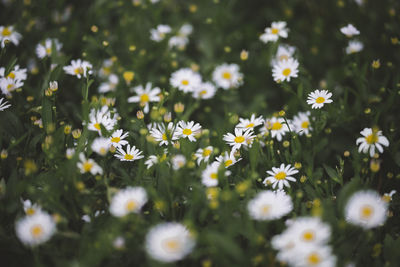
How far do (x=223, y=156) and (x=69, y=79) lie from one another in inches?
36.6

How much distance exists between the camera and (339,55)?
204 cm

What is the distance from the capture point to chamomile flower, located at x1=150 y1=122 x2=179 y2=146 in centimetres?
126

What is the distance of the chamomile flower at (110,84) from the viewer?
1.67 m

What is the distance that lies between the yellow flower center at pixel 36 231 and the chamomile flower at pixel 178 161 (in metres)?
0.41

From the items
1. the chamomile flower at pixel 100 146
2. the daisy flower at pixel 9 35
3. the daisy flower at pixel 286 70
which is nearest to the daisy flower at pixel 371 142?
the daisy flower at pixel 286 70

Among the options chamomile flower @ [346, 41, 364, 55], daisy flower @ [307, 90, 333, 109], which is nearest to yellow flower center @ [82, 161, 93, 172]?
daisy flower @ [307, 90, 333, 109]

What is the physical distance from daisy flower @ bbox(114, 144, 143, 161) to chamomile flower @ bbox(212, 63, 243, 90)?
0.69 metres

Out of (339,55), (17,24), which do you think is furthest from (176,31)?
(339,55)

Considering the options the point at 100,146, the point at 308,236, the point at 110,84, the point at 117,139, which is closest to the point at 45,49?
the point at 110,84

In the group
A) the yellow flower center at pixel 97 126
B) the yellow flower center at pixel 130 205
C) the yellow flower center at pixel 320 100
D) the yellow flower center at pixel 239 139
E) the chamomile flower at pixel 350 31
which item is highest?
the chamomile flower at pixel 350 31

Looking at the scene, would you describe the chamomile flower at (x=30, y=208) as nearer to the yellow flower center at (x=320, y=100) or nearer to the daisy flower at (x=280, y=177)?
the daisy flower at (x=280, y=177)

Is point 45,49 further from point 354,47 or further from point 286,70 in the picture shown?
point 354,47

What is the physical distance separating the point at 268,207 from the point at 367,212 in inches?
10.1

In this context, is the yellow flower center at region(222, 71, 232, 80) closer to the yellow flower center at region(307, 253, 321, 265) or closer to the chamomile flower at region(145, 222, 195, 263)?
the chamomile flower at region(145, 222, 195, 263)
